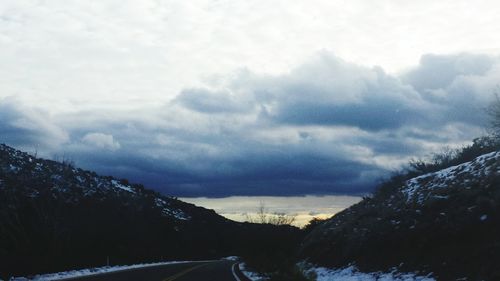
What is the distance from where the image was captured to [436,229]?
2283 cm

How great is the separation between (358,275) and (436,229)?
160 inches

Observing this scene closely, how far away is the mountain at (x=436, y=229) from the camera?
1884 centimetres

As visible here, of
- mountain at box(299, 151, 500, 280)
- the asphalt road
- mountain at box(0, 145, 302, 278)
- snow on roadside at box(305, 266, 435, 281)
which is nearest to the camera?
mountain at box(299, 151, 500, 280)

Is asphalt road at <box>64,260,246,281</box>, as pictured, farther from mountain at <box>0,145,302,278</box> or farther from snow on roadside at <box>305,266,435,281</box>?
snow on roadside at <box>305,266,435,281</box>

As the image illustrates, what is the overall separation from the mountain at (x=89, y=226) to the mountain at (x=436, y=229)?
7.20 m

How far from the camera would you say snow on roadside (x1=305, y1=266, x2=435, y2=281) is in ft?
66.3

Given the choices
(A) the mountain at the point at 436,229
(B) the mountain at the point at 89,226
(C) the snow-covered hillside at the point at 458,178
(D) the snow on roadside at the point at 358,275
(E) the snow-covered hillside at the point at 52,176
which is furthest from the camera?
(E) the snow-covered hillside at the point at 52,176

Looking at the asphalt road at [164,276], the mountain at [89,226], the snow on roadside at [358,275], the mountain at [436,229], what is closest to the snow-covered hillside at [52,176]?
the mountain at [89,226]

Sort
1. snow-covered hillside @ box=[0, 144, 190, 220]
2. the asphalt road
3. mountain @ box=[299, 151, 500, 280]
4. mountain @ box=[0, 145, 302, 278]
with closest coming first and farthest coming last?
mountain @ box=[299, 151, 500, 280] → the asphalt road → mountain @ box=[0, 145, 302, 278] → snow-covered hillside @ box=[0, 144, 190, 220]

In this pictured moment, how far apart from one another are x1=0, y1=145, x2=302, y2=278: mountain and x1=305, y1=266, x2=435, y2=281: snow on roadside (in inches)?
270

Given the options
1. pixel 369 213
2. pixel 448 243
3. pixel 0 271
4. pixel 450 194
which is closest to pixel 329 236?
pixel 369 213

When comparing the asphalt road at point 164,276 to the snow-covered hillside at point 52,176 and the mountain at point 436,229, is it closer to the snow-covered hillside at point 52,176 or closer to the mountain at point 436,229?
the mountain at point 436,229

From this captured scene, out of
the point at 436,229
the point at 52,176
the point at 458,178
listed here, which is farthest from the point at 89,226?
the point at 436,229

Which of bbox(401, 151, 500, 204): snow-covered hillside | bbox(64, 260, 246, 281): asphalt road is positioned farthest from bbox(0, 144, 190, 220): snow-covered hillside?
bbox(401, 151, 500, 204): snow-covered hillside
